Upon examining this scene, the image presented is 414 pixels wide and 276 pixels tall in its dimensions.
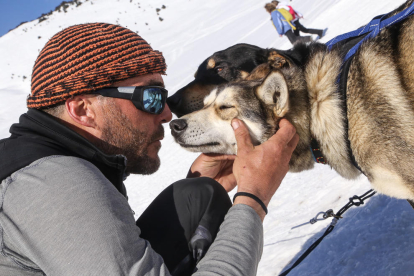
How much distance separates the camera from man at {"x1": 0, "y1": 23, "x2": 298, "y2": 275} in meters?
1.09

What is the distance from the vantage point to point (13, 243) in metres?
1.12

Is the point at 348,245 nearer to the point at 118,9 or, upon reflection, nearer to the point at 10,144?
the point at 10,144

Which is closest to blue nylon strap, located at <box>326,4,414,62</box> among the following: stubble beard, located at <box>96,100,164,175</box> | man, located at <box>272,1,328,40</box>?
stubble beard, located at <box>96,100,164,175</box>

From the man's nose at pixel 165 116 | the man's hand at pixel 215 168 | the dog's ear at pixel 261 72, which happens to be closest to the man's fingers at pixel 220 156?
the man's hand at pixel 215 168

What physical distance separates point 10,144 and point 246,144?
1.15 metres

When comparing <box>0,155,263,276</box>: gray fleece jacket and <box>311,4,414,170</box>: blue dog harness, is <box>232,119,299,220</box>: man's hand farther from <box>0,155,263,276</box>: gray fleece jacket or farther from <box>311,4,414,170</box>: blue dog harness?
<box>311,4,414,170</box>: blue dog harness

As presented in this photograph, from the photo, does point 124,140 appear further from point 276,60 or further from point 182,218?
point 276,60

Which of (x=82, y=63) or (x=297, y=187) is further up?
(x=82, y=63)

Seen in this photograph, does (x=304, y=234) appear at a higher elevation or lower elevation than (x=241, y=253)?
lower

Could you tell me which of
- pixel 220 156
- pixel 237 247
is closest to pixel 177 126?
pixel 220 156

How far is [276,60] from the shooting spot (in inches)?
120

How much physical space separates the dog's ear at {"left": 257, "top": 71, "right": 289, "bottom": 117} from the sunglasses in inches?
26.5

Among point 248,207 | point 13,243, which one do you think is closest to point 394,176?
point 248,207

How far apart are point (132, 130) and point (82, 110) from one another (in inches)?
11.7
